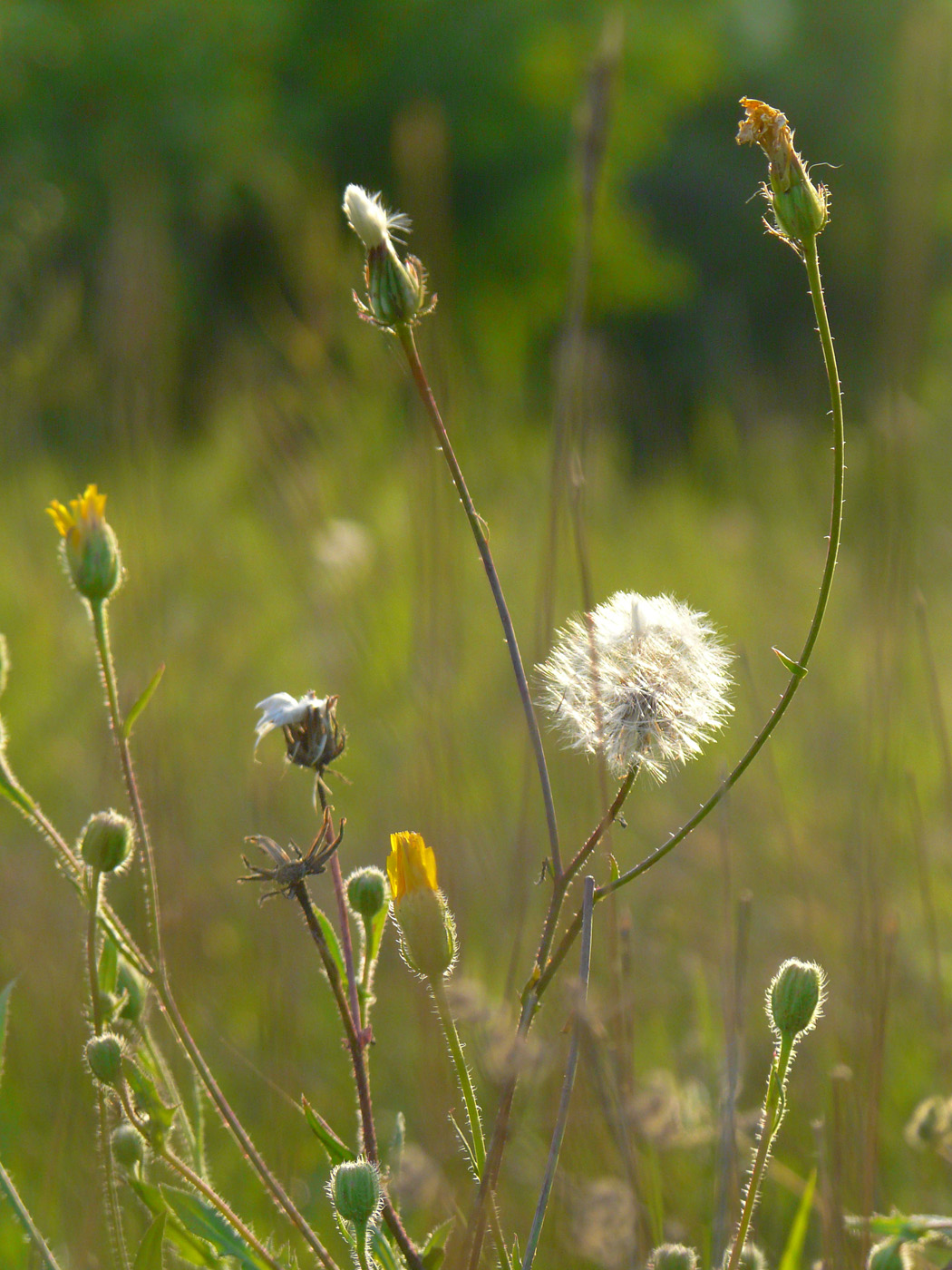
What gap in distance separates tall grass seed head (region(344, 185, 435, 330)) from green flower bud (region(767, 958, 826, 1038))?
0.47m

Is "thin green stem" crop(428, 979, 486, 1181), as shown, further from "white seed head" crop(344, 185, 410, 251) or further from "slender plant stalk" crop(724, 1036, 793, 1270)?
"white seed head" crop(344, 185, 410, 251)

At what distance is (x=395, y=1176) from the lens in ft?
2.82

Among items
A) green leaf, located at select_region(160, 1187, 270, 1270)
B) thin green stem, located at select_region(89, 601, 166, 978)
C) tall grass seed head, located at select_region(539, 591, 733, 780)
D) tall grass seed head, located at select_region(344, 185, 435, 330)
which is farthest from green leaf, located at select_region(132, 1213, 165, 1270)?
tall grass seed head, located at select_region(344, 185, 435, 330)

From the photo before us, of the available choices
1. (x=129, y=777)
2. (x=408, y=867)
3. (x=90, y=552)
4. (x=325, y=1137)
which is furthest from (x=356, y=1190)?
(x=90, y=552)

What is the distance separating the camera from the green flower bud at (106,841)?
0.77 metres

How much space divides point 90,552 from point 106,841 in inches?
9.2

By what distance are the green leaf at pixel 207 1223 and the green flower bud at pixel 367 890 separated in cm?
21

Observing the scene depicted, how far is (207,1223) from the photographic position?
0.79 meters

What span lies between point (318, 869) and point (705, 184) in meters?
13.1

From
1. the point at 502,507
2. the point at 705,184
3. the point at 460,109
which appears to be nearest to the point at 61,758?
the point at 502,507

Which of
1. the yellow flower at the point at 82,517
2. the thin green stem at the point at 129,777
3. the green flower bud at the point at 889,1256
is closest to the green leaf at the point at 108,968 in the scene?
the thin green stem at the point at 129,777

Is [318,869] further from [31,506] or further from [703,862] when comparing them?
[31,506]

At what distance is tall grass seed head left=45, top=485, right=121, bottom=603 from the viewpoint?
0.89 m

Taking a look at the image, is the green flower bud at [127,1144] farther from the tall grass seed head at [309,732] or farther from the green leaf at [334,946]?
the tall grass seed head at [309,732]
